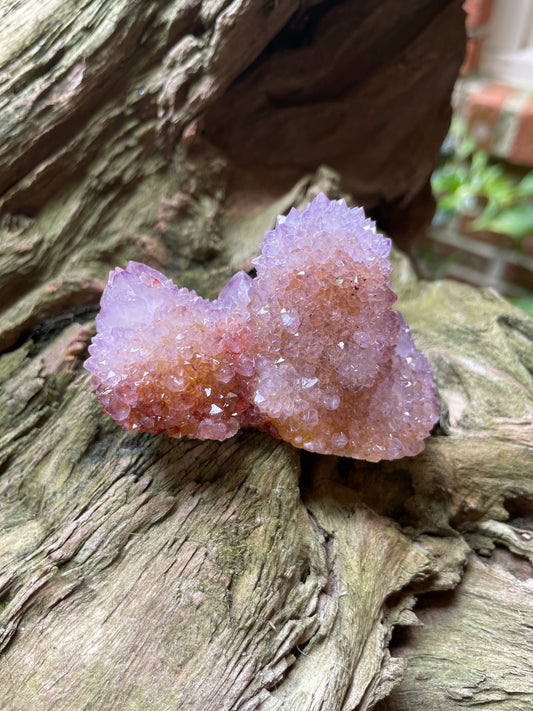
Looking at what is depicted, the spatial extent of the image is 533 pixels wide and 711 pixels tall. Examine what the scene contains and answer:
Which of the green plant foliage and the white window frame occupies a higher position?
the white window frame

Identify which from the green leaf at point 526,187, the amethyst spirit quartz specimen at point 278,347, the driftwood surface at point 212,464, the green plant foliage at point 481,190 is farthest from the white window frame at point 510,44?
the amethyst spirit quartz specimen at point 278,347

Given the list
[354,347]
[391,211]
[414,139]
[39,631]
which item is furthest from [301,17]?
[39,631]

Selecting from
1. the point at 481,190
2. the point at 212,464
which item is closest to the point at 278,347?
the point at 212,464

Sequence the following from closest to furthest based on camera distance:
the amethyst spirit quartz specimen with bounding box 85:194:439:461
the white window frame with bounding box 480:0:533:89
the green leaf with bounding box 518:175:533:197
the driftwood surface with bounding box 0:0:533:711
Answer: the driftwood surface with bounding box 0:0:533:711
the amethyst spirit quartz specimen with bounding box 85:194:439:461
the green leaf with bounding box 518:175:533:197
the white window frame with bounding box 480:0:533:89

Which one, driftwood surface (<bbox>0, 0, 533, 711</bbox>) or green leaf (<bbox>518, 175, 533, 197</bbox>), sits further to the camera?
green leaf (<bbox>518, 175, 533, 197</bbox>)

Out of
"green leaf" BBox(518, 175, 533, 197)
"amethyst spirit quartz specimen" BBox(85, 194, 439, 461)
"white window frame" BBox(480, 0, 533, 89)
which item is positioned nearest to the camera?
"amethyst spirit quartz specimen" BBox(85, 194, 439, 461)

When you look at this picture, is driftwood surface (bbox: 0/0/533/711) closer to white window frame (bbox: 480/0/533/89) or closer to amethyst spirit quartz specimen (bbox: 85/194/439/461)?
amethyst spirit quartz specimen (bbox: 85/194/439/461)

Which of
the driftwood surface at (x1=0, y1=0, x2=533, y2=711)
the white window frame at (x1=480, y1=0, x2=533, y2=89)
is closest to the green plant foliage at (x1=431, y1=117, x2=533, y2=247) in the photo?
the white window frame at (x1=480, y1=0, x2=533, y2=89)
